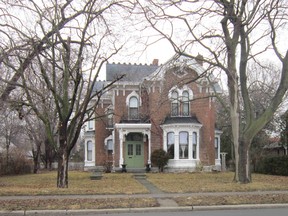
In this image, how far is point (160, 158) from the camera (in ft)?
106

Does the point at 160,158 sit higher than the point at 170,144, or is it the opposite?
the point at 170,144

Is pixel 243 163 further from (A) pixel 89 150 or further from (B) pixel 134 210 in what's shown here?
(A) pixel 89 150

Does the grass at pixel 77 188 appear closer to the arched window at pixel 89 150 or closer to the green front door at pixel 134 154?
the green front door at pixel 134 154

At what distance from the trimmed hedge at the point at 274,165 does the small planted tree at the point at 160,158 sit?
789cm

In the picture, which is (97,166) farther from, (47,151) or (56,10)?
(56,10)

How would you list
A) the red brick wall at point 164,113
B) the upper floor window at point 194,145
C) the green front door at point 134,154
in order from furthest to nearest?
1. the green front door at point 134,154
2. the red brick wall at point 164,113
3. the upper floor window at point 194,145

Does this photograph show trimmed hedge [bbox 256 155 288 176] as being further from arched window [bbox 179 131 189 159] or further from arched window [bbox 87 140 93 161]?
arched window [bbox 87 140 93 161]

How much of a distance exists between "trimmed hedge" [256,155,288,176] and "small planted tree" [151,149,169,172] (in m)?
7.89

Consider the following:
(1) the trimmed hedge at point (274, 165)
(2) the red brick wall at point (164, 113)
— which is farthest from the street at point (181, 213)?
(2) the red brick wall at point (164, 113)

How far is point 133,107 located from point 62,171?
17.3m

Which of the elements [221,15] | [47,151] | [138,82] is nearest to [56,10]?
[221,15]

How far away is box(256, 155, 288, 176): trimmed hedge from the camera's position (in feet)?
96.9

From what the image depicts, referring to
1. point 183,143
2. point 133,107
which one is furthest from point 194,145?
point 133,107

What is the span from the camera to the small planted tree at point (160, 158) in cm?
3238
